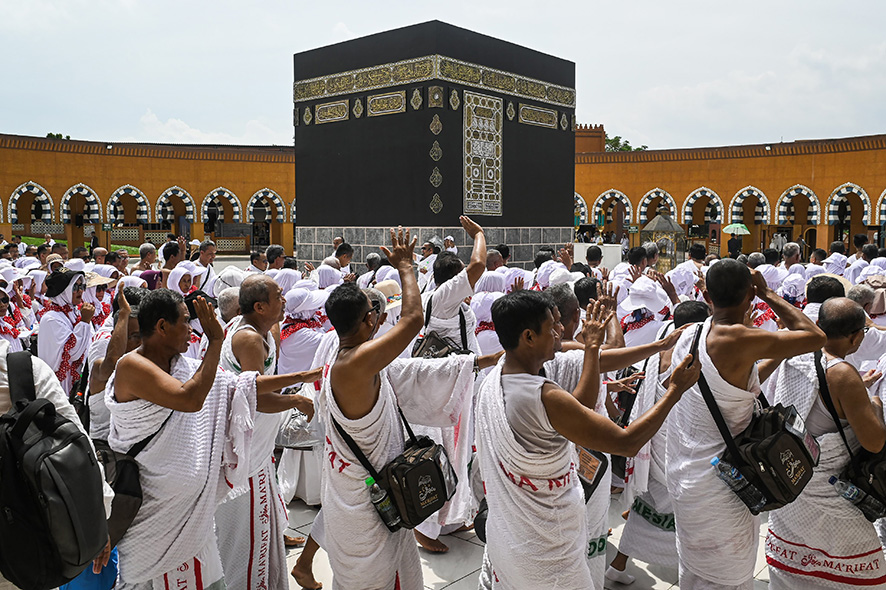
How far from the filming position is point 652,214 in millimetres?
29250

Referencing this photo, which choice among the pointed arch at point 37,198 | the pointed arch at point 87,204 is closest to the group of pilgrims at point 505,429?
the pointed arch at point 37,198

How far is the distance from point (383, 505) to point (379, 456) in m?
0.16

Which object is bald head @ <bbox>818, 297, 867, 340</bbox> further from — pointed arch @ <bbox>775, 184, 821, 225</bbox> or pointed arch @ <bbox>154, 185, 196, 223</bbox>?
pointed arch @ <bbox>154, 185, 196, 223</bbox>

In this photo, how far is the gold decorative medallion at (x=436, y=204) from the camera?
1358cm

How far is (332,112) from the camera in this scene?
14.9m

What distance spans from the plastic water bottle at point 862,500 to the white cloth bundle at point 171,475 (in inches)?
89.9

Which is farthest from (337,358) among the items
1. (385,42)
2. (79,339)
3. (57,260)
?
(385,42)

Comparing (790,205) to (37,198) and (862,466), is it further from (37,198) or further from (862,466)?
(37,198)

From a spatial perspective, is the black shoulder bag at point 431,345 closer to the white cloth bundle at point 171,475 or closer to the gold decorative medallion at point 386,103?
the white cloth bundle at point 171,475

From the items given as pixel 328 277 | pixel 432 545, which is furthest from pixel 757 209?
pixel 432 545

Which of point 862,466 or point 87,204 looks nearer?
point 862,466

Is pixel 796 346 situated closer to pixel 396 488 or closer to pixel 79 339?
pixel 396 488

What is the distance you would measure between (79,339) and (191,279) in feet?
6.62

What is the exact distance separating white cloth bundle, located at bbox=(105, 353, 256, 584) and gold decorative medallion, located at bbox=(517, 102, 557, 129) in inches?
518
